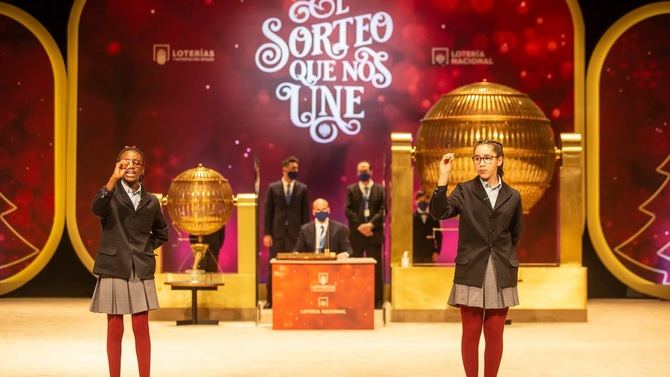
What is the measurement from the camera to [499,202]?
6.25m

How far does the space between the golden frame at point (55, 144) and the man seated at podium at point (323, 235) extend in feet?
12.5

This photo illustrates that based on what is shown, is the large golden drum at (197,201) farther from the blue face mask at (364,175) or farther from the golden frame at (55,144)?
the golden frame at (55,144)

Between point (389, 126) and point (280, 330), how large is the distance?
13.2ft

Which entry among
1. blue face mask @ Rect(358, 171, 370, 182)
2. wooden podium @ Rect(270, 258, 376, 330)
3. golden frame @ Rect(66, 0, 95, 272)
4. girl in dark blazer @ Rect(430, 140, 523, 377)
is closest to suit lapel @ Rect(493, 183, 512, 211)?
girl in dark blazer @ Rect(430, 140, 523, 377)

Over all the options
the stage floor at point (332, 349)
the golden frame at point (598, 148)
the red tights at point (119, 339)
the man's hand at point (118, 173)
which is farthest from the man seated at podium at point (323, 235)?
the man's hand at point (118, 173)

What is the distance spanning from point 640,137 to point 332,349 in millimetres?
6187

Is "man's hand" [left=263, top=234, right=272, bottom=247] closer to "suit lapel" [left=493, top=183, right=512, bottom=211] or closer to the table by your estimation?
the table

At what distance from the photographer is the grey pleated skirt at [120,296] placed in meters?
6.49

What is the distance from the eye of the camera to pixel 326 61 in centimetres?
1391

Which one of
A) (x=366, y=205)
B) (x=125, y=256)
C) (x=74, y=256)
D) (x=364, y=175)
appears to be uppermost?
(x=364, y=175)

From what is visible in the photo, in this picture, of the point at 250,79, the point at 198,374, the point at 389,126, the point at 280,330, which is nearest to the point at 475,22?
the point at 389,126

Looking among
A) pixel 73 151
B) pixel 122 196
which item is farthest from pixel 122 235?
pixel 73 151

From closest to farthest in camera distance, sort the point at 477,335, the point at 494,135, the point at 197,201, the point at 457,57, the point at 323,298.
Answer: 1. the point at 477,335
2. the point at 323,298
3. the point at 494,135
4. the point at 197,201
5. the point at 457,57

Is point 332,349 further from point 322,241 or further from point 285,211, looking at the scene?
point 285,211
